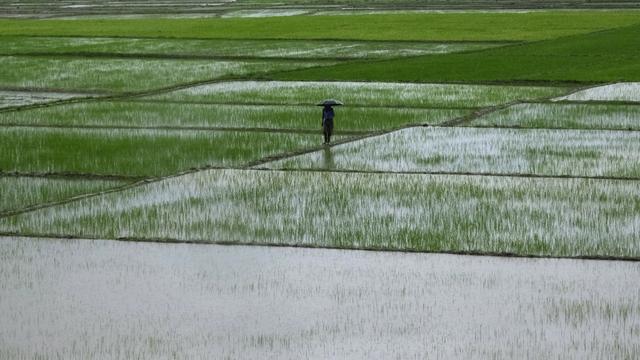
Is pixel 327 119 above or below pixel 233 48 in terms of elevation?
above

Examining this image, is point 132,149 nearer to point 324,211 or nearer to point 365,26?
point 324,211

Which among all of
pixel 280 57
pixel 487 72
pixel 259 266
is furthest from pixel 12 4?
pixel 259 266

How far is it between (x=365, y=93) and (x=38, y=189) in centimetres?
620

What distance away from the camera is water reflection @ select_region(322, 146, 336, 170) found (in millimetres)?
9344

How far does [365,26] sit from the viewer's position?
84.7 feet

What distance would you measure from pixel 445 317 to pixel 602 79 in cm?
1012

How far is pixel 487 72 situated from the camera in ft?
52.6

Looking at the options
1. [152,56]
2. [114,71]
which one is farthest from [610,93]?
[152,56]

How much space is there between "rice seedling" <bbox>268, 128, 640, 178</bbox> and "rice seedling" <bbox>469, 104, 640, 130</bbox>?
36 cm

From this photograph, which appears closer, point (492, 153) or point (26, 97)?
point (492, 153)

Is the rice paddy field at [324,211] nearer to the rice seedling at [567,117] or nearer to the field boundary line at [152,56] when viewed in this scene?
the rice seedling at [567,117]

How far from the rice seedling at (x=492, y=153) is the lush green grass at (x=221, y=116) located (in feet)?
2.97

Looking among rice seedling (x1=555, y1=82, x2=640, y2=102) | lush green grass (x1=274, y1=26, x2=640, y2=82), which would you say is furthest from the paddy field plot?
lush green grass (x1=274, y1=26, x2=640, y2=82)

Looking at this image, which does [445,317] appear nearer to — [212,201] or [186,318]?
[186,318]
